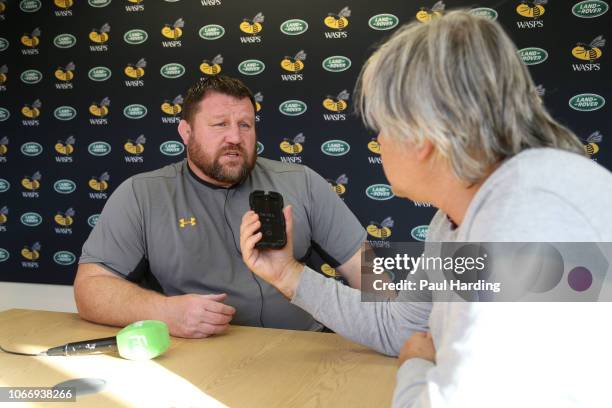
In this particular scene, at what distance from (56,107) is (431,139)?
355 centimetres

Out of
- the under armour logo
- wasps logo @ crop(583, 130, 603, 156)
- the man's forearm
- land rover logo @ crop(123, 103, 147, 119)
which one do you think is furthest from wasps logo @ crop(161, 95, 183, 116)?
wasps logo @ crop(583, 130, 603, 156)

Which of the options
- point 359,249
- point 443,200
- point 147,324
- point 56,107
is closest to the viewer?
point 443,200

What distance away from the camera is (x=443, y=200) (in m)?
0.95

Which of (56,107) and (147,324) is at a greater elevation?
(56,107)

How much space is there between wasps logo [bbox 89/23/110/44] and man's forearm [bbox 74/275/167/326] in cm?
247

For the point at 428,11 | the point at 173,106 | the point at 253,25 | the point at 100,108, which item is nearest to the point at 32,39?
the point at 100,108

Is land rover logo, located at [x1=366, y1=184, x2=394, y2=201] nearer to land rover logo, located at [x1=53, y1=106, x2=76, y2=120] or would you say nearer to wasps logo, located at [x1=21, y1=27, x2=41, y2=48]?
land rover logo, located at [x1=53, y1=106, x2=76, y2=120]

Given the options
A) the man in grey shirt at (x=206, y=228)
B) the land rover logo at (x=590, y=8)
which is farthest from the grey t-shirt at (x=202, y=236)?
the land rover logo at (x=590, y=8)

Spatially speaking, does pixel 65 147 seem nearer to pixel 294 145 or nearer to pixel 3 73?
pixel 3 73

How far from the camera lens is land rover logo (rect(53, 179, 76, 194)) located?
149 inches

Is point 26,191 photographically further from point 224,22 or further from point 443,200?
point 443,200

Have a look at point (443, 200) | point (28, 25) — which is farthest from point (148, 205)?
point (28, 25)

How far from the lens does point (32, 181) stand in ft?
12.6

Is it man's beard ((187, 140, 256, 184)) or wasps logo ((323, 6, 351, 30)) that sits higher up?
wasps logo ((323, 6, 351, 30))
